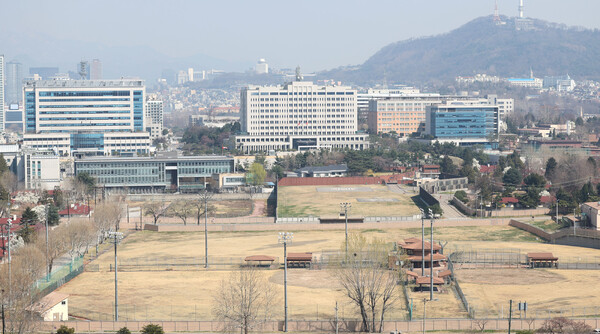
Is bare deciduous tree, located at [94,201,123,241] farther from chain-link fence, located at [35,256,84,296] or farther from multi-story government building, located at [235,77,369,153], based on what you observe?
multi-story government building, located at [235,77,369,153]

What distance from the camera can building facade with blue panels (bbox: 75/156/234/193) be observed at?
378 ft

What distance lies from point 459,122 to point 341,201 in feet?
240

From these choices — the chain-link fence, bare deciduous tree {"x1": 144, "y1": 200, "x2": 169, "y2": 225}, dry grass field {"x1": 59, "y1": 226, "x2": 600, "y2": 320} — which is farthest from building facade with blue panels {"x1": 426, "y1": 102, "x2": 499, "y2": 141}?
the chain-link fence

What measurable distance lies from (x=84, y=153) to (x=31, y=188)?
31.0m

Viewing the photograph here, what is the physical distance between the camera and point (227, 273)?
58812 millimetres

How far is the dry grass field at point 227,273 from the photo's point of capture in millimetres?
48000

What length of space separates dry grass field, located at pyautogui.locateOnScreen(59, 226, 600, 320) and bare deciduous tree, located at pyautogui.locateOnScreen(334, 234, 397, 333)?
98 cm

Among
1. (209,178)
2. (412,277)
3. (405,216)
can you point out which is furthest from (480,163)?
(412,277)

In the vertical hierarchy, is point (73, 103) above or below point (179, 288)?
above

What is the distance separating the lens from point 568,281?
5400cm

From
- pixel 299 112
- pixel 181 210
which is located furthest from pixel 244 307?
pixel 299 112

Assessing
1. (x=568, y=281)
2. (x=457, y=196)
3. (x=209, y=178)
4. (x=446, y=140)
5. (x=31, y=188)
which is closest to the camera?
(x=568, y=281)

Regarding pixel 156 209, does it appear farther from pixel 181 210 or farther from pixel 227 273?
pixel 227 273

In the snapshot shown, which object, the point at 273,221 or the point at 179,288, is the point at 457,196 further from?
the point at 179,288
